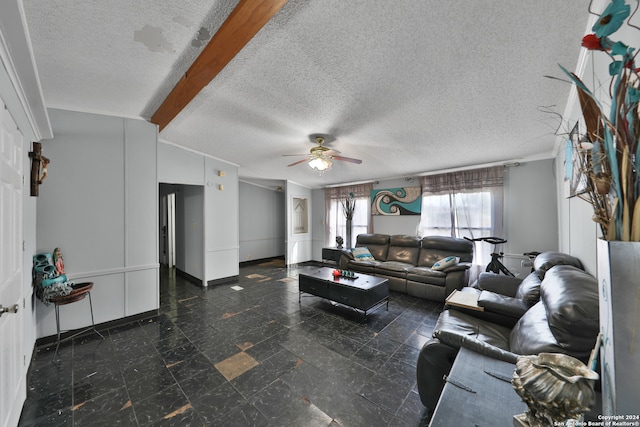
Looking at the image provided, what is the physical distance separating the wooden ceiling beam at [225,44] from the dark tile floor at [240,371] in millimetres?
2551

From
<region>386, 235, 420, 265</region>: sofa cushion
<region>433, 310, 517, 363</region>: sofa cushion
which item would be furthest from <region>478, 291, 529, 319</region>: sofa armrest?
<region>386, 235, 420, 265</region>: sofa cushion

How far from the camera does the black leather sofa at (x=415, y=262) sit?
370 centimetres

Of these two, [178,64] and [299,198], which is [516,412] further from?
[299,198]

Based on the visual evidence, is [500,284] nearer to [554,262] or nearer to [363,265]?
[554,262]

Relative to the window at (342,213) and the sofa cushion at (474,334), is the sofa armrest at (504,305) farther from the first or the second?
the window at (342,213)

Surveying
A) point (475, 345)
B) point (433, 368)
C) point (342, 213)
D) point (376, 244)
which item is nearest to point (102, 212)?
point (433, 368)

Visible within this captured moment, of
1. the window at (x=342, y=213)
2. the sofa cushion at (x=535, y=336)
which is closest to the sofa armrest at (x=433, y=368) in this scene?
the sofa cushion at (x=535, y=336)

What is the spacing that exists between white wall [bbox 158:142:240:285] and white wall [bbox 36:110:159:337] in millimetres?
823

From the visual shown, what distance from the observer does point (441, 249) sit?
442cm

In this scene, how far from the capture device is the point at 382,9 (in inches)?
53.3

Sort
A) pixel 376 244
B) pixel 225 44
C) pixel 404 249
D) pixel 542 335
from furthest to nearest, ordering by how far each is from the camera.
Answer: pixel 376 244, pixel 404 249, pixel 225 44, pixel 542 335

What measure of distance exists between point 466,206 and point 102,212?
18.4 feet

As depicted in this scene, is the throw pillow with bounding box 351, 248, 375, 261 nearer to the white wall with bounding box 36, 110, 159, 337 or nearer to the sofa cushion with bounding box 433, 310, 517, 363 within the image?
the sofa cushion with bounding box 433, 310, 517, 363

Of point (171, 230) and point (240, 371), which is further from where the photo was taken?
point (171, 230)
